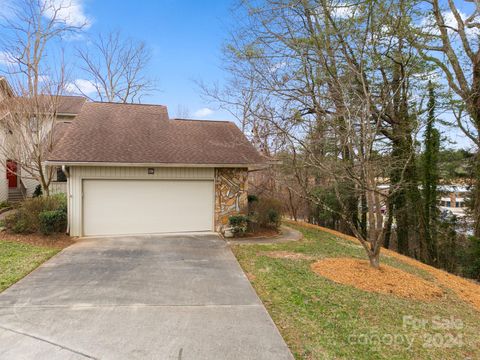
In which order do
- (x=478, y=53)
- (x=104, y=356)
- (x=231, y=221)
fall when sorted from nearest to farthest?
1. (x=104, y=356)
2. (x=231, y=221)
3. (x=478, y=53)

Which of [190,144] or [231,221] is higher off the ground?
[190,144]

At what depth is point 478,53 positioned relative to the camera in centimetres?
1147

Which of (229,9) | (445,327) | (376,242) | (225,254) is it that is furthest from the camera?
(229,9)

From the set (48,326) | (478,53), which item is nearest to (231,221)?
(48,326)

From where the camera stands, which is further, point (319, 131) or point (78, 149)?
point (319, 131)

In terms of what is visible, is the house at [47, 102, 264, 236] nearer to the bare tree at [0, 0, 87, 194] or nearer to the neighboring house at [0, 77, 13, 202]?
the bare tree at [0, 0, 87, 194]

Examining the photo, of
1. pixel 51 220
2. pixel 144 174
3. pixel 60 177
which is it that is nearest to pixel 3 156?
pixel 60 177

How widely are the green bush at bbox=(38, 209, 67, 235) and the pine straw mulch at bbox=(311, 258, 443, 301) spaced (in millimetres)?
7104

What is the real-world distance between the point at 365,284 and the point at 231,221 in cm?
487

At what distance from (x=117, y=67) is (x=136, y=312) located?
2231 cm

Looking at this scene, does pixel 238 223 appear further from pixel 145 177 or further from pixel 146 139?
pixel 146 139

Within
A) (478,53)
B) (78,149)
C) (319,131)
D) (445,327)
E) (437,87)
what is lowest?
(445,327)

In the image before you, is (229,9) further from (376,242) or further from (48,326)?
(48,326)

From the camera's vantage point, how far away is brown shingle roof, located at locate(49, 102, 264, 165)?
921 cm
